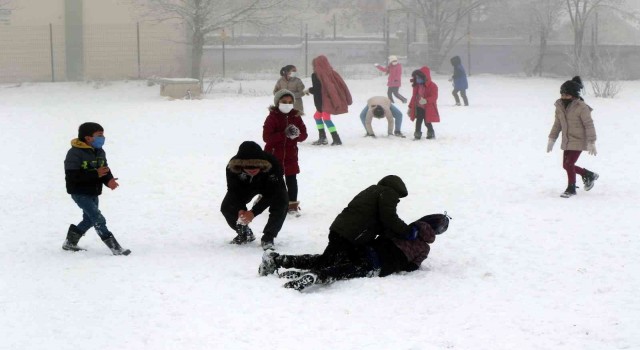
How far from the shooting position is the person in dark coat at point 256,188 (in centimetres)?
855

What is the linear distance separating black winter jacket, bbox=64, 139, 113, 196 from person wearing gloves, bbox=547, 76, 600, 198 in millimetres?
5537

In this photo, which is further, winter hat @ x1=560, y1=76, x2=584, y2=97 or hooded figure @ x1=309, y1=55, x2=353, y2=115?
hooded figure @ x1=309, y1=55, x2=353, y2=115

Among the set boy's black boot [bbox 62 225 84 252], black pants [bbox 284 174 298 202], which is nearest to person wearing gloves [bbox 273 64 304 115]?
black pants [bbox 284 174 298 202]

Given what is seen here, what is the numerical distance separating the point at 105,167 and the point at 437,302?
3.34 meters

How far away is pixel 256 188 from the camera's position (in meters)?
8.73

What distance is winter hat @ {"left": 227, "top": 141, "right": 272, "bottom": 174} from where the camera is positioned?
8531 millimetres

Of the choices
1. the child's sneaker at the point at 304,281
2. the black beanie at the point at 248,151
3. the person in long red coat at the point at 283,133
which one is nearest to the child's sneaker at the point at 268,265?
the child's sneaker at the point at 304,281

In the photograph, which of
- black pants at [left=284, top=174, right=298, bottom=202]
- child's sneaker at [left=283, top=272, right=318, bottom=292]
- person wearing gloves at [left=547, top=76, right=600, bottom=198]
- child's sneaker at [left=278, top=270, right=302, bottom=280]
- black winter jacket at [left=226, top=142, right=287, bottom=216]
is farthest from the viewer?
person wearing gloves at [left=547, top=76, right=600, bottom=198]

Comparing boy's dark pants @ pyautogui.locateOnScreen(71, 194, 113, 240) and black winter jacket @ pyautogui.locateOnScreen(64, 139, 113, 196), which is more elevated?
black winter jacket @ pyautogui.locateOnScreen(64, 139, 113, 196)

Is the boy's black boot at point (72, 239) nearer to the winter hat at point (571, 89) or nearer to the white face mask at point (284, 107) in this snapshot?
the white face mask at point (284, 107)

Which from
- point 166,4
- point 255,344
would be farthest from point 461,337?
point 166,4

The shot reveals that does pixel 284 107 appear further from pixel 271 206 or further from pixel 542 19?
pixel 542 19

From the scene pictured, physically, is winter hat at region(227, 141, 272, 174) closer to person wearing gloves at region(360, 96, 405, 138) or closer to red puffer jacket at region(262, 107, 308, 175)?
red puffer jacket at region(262, 107, 308, 175)

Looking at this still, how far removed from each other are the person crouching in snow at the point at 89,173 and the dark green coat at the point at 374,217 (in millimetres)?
2245
